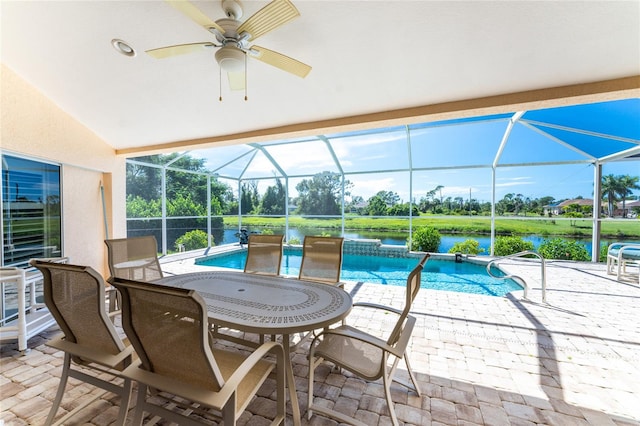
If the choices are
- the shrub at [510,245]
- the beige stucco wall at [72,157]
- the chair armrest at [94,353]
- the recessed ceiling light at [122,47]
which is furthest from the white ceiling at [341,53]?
the shrub at [510,245]

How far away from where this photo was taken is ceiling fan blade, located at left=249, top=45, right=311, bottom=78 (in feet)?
6.72

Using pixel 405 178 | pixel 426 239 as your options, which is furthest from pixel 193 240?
pixel 426 239

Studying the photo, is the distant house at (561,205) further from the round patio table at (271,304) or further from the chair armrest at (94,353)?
the chair armrest at (94,353)

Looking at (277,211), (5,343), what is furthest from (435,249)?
(5,343)

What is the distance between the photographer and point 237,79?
8.06 feet

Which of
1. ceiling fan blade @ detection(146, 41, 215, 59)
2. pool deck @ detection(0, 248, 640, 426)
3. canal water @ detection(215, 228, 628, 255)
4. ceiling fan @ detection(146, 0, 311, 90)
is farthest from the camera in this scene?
canal water @ detection(215, 228, 628, 255)

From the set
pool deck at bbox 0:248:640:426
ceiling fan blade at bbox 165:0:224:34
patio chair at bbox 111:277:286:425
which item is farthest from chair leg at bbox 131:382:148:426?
ceiling fan blade at bbox 165:0:224:34

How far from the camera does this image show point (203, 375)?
1.21m

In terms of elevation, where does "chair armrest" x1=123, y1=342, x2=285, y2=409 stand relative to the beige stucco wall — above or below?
below

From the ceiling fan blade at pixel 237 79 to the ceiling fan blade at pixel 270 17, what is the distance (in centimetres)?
45

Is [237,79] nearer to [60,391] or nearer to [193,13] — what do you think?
[193,13]

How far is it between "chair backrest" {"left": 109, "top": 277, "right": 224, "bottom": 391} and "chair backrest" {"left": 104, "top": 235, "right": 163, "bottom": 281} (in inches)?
65.3

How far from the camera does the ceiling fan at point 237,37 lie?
1.74 metres

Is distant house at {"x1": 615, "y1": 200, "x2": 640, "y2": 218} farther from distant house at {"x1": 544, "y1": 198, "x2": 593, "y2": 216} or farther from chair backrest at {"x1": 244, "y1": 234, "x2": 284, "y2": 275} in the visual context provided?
chair backrest at {"x1": 244, "y1": 234, "x2": 284, "y2": 275}
